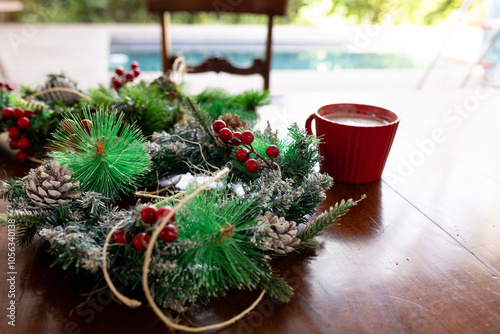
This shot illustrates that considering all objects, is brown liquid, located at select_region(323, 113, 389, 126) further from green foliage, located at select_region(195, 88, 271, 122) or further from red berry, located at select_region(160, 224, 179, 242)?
red berry, located at select_region(160, 224, 179, 242)

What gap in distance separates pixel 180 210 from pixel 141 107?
1.06 ft

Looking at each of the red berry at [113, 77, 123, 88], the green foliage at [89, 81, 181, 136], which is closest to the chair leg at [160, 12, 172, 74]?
the red berry at [113, 77, 123, 88]

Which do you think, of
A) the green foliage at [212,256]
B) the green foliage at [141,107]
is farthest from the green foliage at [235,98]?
the green foliage at [212,256]

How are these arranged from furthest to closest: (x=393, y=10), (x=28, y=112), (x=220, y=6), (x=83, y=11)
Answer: (x=393, y=10) < (x=83, y=11) < (x=220, y=6) < (x=28, y=112)

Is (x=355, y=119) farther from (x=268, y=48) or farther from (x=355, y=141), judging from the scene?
(x=268, y=48)

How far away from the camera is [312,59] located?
5.07 metres

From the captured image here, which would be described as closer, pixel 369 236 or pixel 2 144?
pixel 369 236

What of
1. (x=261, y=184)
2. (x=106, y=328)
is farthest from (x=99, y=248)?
(x=261, y=184)

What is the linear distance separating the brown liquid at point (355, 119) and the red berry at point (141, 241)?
0.36 metres

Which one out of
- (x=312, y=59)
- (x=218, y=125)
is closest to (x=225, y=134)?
(x=218, y=125)

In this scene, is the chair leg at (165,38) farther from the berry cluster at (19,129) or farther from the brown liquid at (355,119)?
the brown liquid at (355,119)

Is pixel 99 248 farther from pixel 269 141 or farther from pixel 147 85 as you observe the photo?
pixel 147 85

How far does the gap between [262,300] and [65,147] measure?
301mm

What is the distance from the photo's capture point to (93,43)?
15.3 ft
